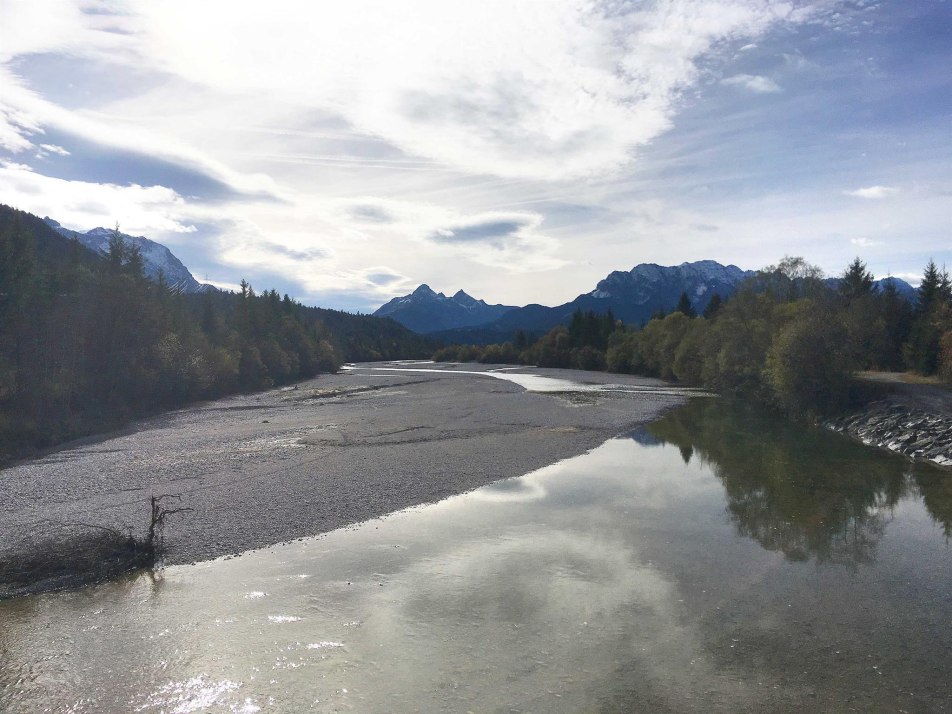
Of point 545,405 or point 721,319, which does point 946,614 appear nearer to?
point 545,405

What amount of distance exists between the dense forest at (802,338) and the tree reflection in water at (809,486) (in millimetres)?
5114

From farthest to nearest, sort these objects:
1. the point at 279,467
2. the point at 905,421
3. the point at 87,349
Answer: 1. the point at 87,349
2. the point at 905,421
3. the point at 279,467

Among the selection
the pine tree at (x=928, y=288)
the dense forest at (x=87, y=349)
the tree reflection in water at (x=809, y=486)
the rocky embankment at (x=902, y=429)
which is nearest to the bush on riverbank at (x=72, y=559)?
the tree reflection in water at (x=809, y=486)

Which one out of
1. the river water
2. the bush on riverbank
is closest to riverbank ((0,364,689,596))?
the bush on riverbank

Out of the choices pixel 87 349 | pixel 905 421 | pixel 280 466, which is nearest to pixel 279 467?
pixel 280 466

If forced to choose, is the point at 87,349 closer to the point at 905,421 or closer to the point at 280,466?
the point at 280,466

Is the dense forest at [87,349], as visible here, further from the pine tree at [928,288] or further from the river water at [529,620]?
the pine tree at [928,288]

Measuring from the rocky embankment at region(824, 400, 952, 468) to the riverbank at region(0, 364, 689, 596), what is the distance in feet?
48.0

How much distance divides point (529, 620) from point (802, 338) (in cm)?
3895

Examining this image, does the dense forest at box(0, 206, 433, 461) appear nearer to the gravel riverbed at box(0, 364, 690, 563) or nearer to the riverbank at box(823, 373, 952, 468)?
the gravel riverbed at box(0, 364, 690, 563)

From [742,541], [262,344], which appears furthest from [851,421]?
[262,344]

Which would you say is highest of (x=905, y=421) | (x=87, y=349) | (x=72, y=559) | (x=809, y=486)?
(x=87, y=349)

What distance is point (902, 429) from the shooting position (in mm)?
33844

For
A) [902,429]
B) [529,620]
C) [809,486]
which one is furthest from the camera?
[902,429]
